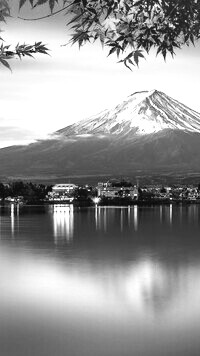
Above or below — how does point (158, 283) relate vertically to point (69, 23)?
below

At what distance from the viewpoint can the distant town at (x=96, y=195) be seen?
16225cm

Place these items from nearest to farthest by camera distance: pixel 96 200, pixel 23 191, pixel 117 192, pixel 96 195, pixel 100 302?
pixel 100 302, pixel 23 191, pixel 96 200, pixel 96 195, pixel 117 192

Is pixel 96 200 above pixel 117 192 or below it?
below

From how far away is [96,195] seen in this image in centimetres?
17388

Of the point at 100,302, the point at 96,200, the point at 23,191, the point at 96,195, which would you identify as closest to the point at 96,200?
the point at 96,200

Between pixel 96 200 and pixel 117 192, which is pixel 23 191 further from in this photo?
pixel 117 192

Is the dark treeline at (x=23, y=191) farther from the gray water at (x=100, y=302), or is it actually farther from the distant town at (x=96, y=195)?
the gray water at (x=100, y=302)

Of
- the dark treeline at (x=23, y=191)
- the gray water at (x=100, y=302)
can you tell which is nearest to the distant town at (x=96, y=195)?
the dark treeline at (x=23, y=191)

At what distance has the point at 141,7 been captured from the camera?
100 inches

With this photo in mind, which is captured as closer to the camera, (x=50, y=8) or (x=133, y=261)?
(x=50, y=8)

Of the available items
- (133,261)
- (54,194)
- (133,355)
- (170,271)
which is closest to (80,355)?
(133,355)

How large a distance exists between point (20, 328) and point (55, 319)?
107cm

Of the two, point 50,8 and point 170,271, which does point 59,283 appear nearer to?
point 170,271

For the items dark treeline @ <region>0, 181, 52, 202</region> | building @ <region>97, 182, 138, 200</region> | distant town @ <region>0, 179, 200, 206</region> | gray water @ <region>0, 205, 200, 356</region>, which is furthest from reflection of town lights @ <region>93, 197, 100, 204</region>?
gray water @ <region>0, 205, 200, 356</region>
